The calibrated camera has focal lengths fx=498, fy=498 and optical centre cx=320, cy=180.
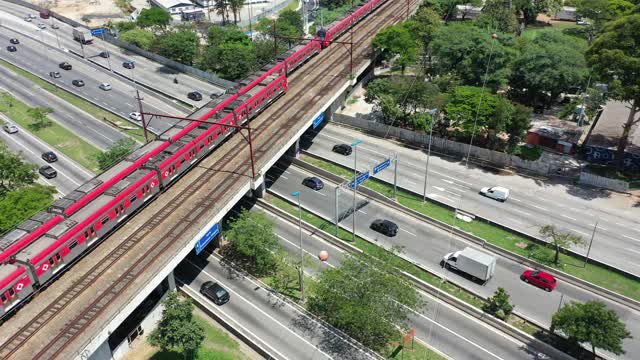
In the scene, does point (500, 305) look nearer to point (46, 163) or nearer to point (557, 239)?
point (557, 239)

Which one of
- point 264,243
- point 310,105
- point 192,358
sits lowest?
point 192,358

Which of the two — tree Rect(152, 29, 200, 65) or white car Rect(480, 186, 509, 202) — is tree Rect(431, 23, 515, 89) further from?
tree Rect(152, 29, 200, 65)

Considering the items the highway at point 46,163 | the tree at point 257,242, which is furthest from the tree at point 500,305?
the highway at point 46,163

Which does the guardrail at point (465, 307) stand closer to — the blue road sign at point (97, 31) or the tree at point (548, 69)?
the tree at point (548, 69)

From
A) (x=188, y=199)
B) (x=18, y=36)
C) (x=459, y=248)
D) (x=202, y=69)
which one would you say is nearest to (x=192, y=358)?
(x=188, y=199)

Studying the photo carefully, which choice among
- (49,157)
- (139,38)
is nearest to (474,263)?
(49,157)

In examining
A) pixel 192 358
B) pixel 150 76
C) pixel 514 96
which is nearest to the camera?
pixel 192 358

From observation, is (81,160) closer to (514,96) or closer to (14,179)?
(14,179)
